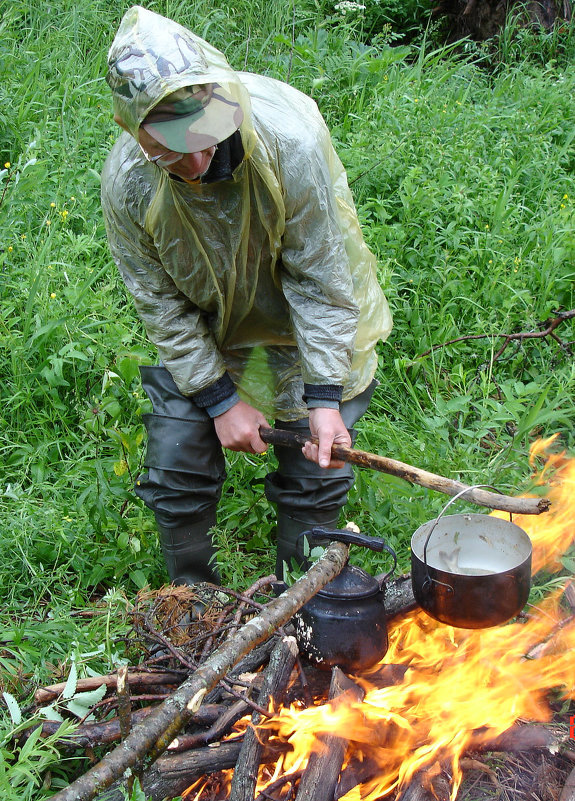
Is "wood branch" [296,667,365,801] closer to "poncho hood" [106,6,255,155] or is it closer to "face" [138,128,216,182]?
"face" [138,128,216,182]

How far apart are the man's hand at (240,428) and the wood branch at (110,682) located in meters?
0.86

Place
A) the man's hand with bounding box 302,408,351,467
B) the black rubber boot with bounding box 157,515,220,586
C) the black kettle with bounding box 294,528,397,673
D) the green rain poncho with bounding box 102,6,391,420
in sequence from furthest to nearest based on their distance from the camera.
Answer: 1. the black rubber boot with bounding box 157,515,220,586
2. the man's hand with bounding box 302,408,351,467
3. the black kettle with bounding box 294,528,397,673
4. the green rain poncho with bounding box 102,6,391,420

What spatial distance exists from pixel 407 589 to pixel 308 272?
1271 mm

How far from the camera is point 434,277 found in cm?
508

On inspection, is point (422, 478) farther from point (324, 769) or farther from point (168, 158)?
point (168, 158)

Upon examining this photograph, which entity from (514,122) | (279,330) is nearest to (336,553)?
(279,330)

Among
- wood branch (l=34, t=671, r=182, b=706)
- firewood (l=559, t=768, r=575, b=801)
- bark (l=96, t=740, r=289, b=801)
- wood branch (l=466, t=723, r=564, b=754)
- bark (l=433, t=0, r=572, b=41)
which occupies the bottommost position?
A: wood branch (l=34, t=671, r=182, b=706)

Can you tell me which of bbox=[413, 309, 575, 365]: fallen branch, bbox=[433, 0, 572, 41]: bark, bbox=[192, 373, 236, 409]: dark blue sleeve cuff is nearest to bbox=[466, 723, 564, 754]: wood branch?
bbox=[192, 373, 236, 409]: dark blue sleeve cuff

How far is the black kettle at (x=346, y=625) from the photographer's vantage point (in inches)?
105

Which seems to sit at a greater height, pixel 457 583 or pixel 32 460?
pixel 457 583

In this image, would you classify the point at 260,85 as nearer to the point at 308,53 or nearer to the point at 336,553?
the point at 336,553

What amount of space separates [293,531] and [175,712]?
1.52 m

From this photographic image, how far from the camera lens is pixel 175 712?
6.39ft

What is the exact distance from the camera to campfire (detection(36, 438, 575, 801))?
2.36 meters
